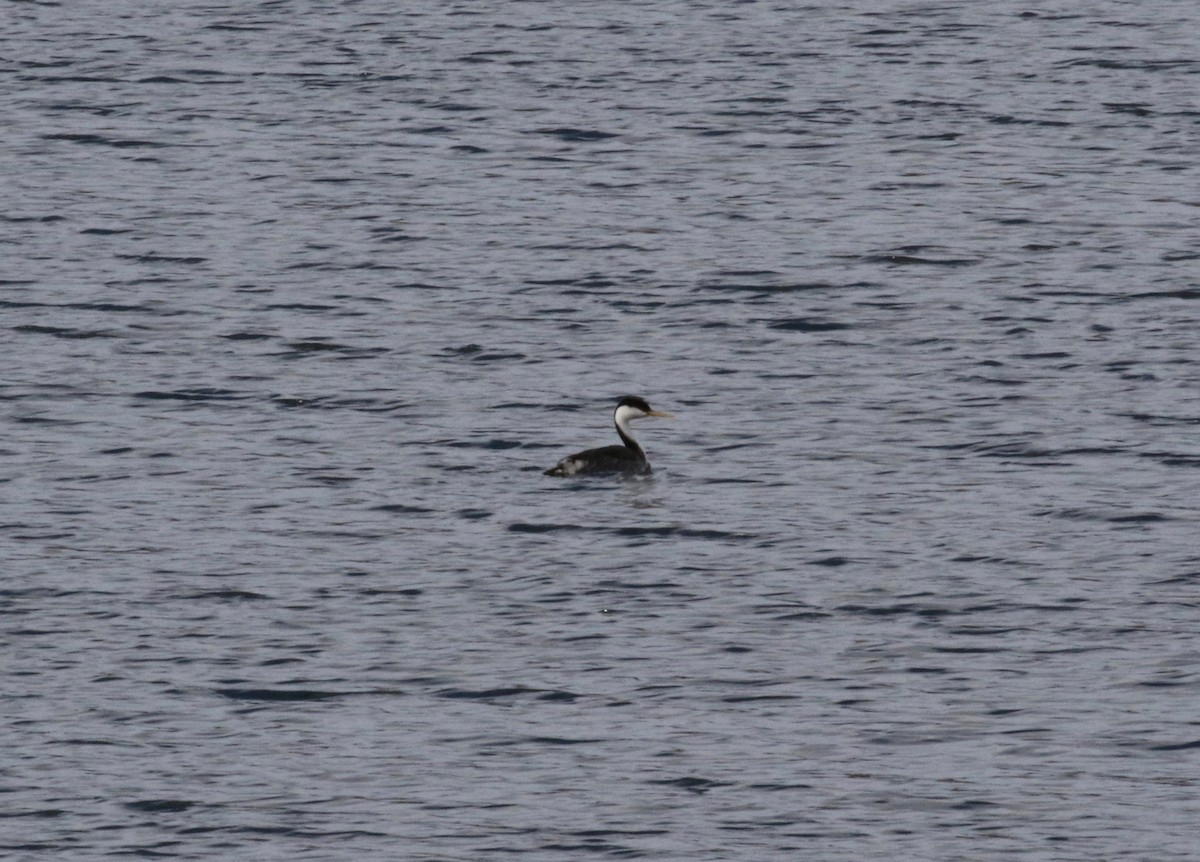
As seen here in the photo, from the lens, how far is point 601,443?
2644 centimetres

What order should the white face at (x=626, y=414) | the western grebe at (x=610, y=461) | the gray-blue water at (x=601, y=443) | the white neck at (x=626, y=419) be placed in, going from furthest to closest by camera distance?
the white face at (x=626, y=414) < the white neck at (x=626, y=419) < the western grebe at (x=610, y=461) < the gray-blue water at (x=601, y=443)

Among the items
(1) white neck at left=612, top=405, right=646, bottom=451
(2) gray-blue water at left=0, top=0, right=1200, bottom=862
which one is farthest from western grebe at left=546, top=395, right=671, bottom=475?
(2) gray-blue water at left=0, top=0, right=1200, bottom=862

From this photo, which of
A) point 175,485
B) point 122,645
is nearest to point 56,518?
point 175,485

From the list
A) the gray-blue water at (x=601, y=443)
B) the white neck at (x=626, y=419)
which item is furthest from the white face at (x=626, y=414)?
the gray-blue water at (x=601, y=443)

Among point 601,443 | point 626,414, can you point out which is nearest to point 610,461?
point 626,414

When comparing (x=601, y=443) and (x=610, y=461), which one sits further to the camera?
(x=601, y=443)

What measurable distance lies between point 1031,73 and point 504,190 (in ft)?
37.9

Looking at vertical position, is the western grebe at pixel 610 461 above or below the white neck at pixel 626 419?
below

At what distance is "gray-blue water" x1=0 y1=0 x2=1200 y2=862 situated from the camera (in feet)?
57.9

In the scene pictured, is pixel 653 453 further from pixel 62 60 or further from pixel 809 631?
pixel 62 60

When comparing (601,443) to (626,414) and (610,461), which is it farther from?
(610,461)

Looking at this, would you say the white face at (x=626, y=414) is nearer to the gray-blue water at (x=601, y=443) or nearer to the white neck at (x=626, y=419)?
the white neck at (x=626, y=419)

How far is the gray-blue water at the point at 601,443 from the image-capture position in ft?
57.9

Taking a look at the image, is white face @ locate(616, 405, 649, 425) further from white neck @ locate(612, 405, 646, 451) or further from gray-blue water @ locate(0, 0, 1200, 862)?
gray-blue water @ locate(0, 0, 1200, 862)
